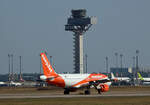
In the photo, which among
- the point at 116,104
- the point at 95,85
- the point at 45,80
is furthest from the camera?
the point at 95,85

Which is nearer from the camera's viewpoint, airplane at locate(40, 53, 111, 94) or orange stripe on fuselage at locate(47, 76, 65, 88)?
airplane at locate(40, 53, 111, 94)

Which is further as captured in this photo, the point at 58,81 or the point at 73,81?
the point at 73,81

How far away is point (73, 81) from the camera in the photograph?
295ft

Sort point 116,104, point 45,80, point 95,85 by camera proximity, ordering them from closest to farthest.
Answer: point 116,104, point 45,80, point 95,85

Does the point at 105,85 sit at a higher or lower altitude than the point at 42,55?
lower

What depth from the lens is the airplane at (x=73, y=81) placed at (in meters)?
86.8

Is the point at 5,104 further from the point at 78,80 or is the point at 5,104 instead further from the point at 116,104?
the point at 78,80

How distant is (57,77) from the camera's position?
8750 cm

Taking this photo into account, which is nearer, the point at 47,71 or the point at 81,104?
the point at 81,104

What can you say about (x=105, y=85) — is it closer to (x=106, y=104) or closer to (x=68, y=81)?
(x=68, y=81)

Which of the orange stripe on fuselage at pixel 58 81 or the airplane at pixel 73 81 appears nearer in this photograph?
the airplane at pixel 73 81

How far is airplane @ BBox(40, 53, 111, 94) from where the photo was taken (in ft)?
285

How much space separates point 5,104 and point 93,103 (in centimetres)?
1121

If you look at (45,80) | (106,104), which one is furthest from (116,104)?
(45,80)
